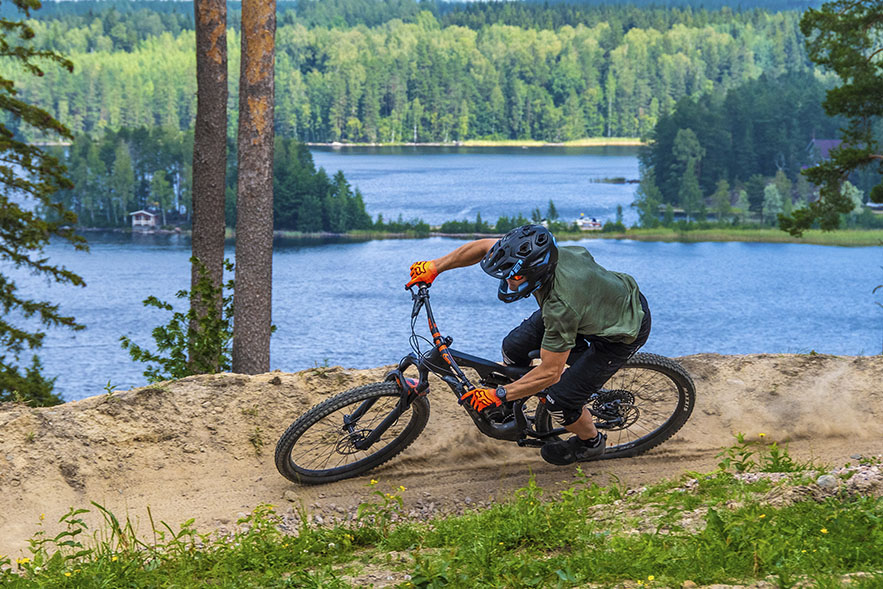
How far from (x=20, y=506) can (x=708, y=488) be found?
16.8ft

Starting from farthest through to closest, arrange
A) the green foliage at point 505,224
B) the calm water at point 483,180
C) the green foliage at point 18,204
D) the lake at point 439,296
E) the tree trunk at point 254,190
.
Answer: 1. the calm water at point 483,180
2. the green foliage at point 505,224
3. the lake at point 439,296
4. the green foliage at point 18,204
5. the tree trunk at point 254,190

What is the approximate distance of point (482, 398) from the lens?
639 cm

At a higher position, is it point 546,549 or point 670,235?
point 670,235

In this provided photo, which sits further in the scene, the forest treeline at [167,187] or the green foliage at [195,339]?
the forest treeline at [167,187]

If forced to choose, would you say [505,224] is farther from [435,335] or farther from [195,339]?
[435,335]

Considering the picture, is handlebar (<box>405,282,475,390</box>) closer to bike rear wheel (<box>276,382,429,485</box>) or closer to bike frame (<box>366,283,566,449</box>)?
bike frame (<box>366,283,566,449</box>)

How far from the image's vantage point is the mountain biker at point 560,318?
6043 millimetres

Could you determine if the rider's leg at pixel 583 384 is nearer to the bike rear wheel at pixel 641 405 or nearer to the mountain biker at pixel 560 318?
the mountain biker at pixel 560 318

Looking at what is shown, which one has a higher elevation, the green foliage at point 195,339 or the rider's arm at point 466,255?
the rider's arm at point 466,255

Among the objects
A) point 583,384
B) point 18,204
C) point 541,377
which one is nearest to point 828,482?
point 583,384

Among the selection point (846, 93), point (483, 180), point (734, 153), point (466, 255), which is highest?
point (734, 153)

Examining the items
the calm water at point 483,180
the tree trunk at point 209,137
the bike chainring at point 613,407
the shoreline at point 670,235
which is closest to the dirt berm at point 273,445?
the bike chainring at point 613,407

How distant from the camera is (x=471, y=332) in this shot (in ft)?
159

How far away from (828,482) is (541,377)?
6.86ft
